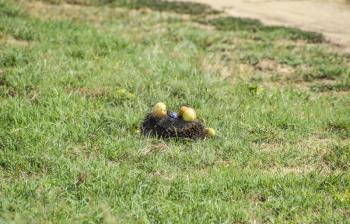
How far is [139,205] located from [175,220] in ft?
0.96

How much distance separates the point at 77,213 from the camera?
366 cm

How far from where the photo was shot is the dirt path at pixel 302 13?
9.92 metres

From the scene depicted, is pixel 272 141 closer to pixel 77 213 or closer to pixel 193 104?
pixel 193 104

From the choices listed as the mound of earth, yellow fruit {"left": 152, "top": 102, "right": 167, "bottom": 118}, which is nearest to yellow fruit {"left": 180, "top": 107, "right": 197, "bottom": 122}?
the mound of earth

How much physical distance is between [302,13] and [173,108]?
6.32m

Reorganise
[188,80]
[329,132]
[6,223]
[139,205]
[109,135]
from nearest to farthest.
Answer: [6,223] < [139,205] < [109,135] < [329,132] < [188,80]

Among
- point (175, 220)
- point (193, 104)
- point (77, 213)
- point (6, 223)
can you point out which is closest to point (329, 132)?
point (193, 104)

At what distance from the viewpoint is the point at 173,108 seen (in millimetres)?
5723

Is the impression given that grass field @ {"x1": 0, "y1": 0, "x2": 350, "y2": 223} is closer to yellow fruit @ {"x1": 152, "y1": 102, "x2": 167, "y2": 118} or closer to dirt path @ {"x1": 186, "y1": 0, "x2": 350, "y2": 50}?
yellow fruit @ {"x1": 152, "y1": 102, "x2": 167, "y2": 118}

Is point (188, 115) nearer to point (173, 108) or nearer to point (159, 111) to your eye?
point (159, 111)

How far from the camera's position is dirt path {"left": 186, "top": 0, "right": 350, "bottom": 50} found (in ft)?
32.6

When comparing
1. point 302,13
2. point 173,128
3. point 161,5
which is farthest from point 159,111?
point 302,13

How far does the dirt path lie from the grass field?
0.80 m

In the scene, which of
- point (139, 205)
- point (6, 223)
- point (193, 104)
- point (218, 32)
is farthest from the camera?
point (218, 32)
